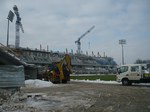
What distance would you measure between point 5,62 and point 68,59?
68.2 ft

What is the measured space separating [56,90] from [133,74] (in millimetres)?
10232

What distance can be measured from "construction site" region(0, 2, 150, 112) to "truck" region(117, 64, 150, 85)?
17.8 inches

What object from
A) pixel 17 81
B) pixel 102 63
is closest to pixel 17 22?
pixel 102 63

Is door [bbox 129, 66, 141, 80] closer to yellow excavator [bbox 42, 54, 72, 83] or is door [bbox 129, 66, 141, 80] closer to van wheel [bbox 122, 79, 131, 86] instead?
van wheel [bbox 122, 79, 131, 86]

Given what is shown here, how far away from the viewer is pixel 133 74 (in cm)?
2958

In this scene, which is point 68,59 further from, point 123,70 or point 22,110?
point 22,110

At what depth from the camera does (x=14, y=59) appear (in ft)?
59.9

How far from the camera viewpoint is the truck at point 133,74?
2881 cm

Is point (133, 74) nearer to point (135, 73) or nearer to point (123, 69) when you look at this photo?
point (135, 73)

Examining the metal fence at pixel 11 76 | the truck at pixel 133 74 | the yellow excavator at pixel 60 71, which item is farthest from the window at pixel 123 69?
the metal fence at pixel 11 76

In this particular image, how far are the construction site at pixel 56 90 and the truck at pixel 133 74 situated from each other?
45 centimetres

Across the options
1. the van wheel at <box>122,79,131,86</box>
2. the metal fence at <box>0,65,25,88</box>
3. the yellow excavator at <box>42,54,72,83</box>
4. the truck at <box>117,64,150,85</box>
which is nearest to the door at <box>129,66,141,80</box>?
the truck at <box>117,64,150,85</box>

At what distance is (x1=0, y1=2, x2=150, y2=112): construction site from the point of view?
12898 mm

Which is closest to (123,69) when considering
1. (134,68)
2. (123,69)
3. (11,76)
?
(123,69)
